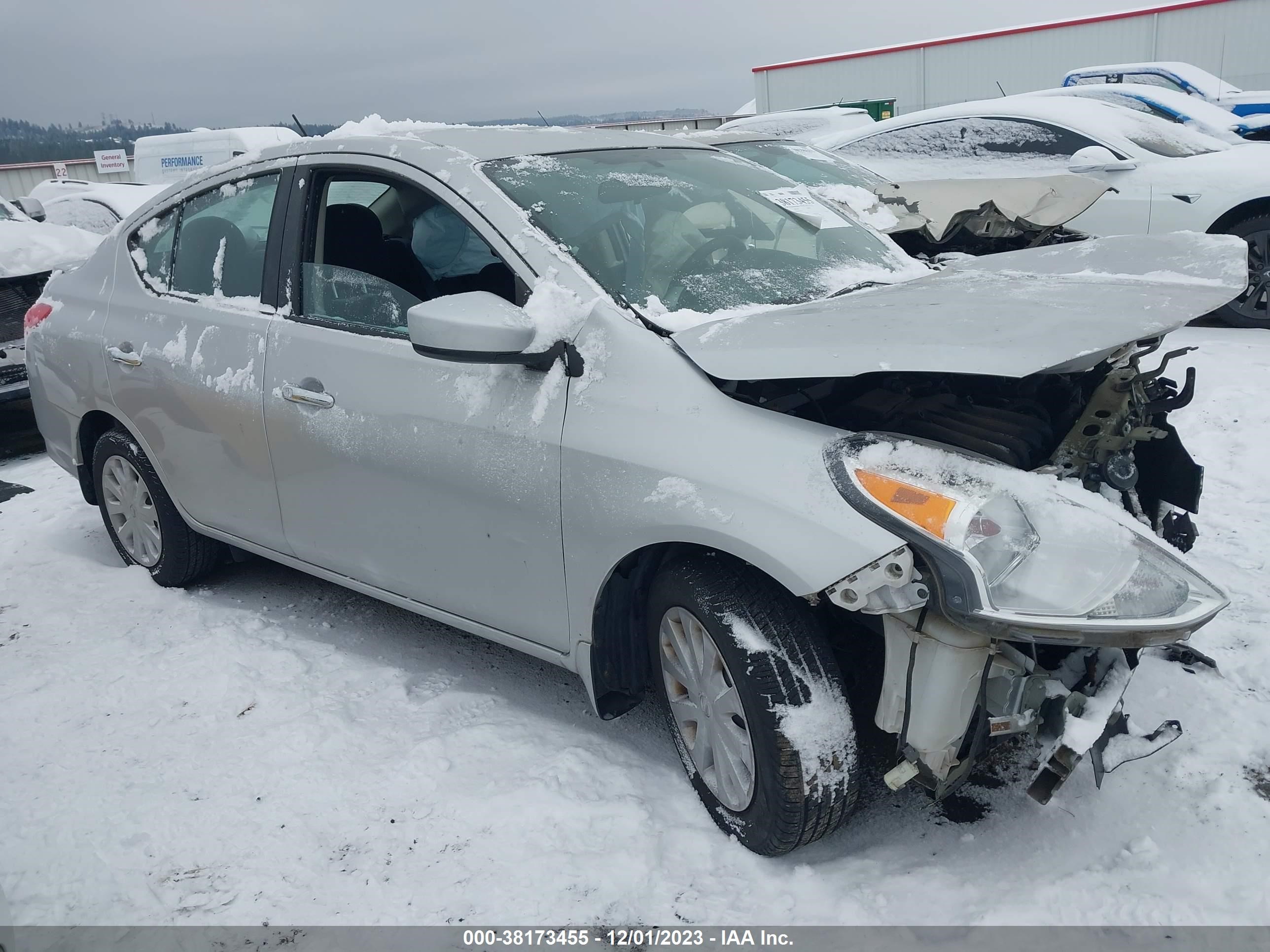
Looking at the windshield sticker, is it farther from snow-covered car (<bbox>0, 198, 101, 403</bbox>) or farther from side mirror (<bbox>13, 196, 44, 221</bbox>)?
side mirror (<bbox>13, 196, 44, 221</bbox>)

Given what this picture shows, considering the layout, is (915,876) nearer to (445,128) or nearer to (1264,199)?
(445,128)

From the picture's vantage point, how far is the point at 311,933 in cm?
228

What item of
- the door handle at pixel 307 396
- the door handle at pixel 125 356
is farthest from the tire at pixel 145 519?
the door handle at pixel 307 396

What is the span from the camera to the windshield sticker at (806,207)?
325cm

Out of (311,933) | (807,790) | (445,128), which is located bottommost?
(311,933)

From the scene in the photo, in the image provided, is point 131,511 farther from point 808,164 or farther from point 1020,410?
point 808,164

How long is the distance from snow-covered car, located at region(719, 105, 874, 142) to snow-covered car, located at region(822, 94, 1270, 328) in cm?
109

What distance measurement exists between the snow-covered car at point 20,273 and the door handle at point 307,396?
4.12 metres

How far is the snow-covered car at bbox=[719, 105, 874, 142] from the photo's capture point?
9.09 meters

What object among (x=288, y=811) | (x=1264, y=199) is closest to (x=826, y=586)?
(x=288, y=811)

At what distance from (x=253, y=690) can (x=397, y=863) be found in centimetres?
108

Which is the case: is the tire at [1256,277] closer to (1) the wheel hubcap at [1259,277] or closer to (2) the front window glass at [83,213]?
(1) the wheel hubcap at [1259,277]

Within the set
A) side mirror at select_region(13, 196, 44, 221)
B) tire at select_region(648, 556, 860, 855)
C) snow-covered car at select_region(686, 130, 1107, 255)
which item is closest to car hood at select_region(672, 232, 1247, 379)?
tire at select_region(648, 556, 860, 855)

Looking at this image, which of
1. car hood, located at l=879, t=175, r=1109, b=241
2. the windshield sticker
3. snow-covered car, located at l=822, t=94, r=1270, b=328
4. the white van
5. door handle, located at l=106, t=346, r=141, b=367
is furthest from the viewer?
the white van
